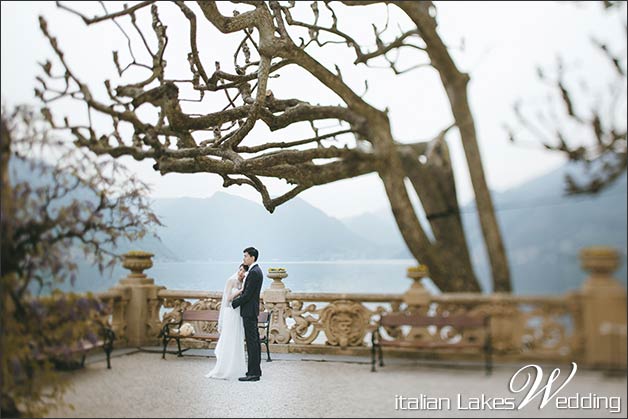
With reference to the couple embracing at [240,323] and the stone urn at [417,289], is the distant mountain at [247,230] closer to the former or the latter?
the couple embracing at [240,323]

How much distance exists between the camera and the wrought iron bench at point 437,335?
277cm

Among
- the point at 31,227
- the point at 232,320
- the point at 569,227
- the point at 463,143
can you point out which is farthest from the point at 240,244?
the point at 569,227

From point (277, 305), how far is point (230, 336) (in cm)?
80

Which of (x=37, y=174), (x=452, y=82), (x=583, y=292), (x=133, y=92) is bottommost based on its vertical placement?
(x=583, y=292)

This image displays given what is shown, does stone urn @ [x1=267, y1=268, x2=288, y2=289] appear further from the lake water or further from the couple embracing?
the couple embracing

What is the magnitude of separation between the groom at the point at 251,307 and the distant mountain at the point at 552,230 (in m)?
1.51

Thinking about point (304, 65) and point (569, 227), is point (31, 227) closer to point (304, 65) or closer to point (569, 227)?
point (304, 65)

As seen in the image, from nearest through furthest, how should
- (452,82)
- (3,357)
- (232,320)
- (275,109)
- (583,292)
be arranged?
(583,292) → (3,357) → (452,82) → (232,320) → (275,109)

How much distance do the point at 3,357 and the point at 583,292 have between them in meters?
2.72

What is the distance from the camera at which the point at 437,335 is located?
2.90 metres

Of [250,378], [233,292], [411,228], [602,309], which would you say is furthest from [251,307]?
[602,309]

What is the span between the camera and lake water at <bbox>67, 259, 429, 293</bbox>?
10.9 feet

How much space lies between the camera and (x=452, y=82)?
3.05 meters

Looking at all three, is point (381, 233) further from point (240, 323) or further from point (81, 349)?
point (81, 349)
